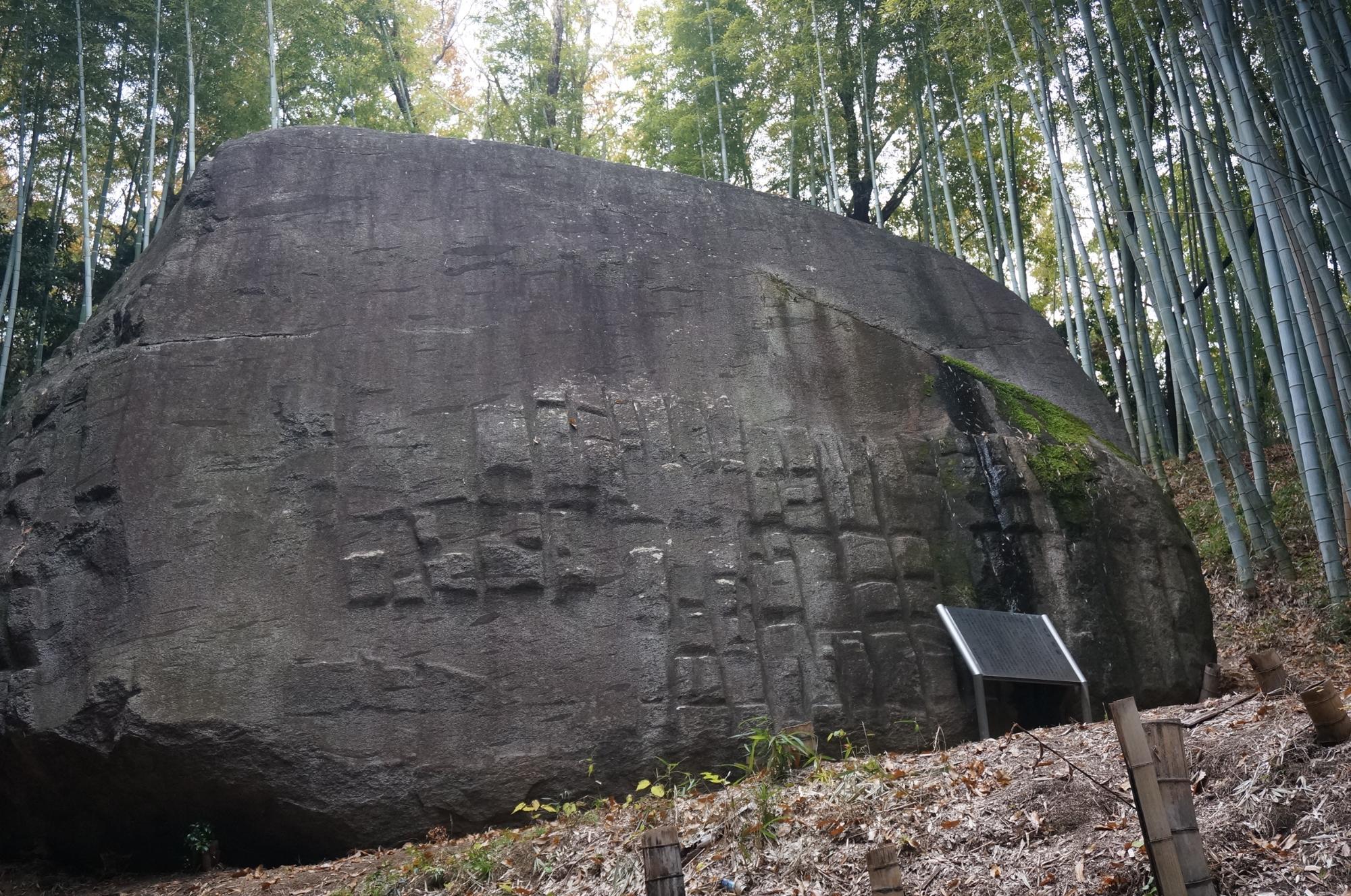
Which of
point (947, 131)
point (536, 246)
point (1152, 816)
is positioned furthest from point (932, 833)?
point (947, 131)

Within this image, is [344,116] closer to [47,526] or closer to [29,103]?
[29,103]

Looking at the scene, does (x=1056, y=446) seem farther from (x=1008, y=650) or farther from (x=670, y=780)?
(x=670, y=780)

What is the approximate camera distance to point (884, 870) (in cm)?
283

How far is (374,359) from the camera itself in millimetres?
5215

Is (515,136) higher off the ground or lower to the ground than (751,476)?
higher

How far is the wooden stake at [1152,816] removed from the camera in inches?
105

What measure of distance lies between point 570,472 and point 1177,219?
6.59m

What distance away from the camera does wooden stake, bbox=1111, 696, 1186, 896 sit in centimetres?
267

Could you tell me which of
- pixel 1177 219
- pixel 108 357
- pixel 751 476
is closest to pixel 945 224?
pixel 1177 219

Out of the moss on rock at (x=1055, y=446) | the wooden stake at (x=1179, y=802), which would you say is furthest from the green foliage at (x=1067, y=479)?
the wooden stake at (x=1179, y=802)

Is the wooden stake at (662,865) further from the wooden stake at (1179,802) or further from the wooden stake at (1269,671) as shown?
the wooden stake at (1269,671)

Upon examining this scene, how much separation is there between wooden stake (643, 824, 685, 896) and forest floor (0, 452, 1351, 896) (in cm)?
64

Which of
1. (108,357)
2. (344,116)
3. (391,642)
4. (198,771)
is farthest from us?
(344,116)

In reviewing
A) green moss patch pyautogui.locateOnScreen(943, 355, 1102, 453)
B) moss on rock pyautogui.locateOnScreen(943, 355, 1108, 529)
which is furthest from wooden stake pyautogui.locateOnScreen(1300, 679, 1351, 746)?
green moss patch pyautogui.locateOnScreen(943, 355, 1102, 453)
